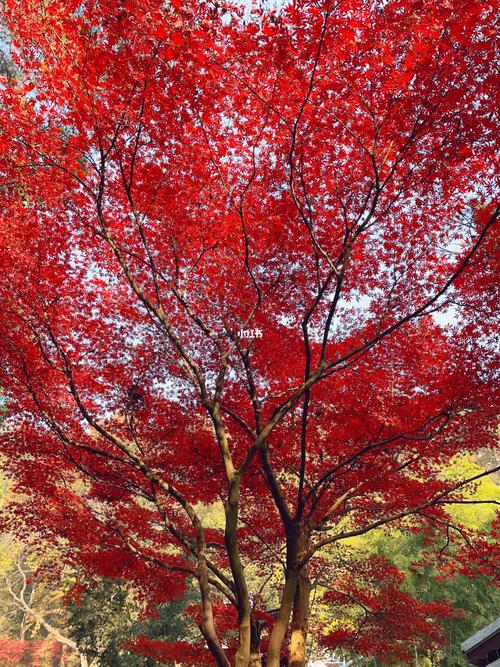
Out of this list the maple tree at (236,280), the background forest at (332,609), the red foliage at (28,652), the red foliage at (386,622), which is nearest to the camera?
the maple tree at (236,280)

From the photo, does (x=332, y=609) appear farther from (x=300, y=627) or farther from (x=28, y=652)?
(x=28, y=652)

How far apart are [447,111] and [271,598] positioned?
28.5 meters

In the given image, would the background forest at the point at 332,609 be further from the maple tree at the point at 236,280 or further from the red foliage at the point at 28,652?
the red foliage at the point at 28,652

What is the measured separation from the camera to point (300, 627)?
25.6ft

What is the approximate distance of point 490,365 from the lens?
28.9 feet

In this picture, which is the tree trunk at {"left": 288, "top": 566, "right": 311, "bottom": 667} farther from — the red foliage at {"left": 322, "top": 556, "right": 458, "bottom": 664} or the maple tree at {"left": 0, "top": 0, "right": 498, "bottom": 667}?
the red foliage at {"left": 322, "top": 556, "right": 458, "bottom": 664}

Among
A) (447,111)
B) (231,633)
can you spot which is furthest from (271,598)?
(447,111)

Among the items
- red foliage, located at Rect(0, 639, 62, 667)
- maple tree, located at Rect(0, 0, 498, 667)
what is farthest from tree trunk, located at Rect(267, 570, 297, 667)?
red foliage, located at Rect(0, 639, 62, 667)

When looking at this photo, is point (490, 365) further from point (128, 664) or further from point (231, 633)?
point (128, 664)

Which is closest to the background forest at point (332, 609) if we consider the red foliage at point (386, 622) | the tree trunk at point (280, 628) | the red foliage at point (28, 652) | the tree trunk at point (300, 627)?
the red foliage at point (386, 622)

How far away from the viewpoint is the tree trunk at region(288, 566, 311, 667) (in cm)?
733

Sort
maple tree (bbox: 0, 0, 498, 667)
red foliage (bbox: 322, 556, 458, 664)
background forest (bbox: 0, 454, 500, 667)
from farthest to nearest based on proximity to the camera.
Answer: background forest (bbox: 0, 454, 500, 667) → red foliage (bbox: 322, 556, 458, 664) → maple tree (bbox: 0, 0, 498, 667)

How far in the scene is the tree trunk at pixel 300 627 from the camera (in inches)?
289

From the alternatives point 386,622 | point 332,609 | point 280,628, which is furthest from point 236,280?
point 332,609
